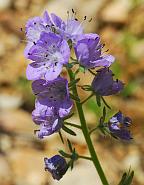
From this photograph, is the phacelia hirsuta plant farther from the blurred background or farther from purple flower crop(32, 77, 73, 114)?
the blurred background

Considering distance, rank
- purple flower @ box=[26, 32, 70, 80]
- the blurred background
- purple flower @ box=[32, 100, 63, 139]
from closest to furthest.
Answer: purple flower @ box=[26, 32, 70, 80] → purple flower @ box=[32, 100, 63, 139] → the blurred background

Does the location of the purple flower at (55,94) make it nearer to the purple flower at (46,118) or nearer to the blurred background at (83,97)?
the purple flower at (46,118)

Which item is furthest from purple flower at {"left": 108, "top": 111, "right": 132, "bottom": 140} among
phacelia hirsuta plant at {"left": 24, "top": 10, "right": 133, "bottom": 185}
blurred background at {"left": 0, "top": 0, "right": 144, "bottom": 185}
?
blurred background at {"left": 0, "top": 0, "right": 144, "bottom": 185}

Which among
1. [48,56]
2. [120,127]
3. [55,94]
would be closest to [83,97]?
[120,127]

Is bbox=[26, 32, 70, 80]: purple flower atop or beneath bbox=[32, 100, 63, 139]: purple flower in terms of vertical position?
atop

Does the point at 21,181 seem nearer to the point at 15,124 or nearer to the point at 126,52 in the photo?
the point at 15,124

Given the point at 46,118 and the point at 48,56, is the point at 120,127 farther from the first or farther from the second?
the point at 48,56
